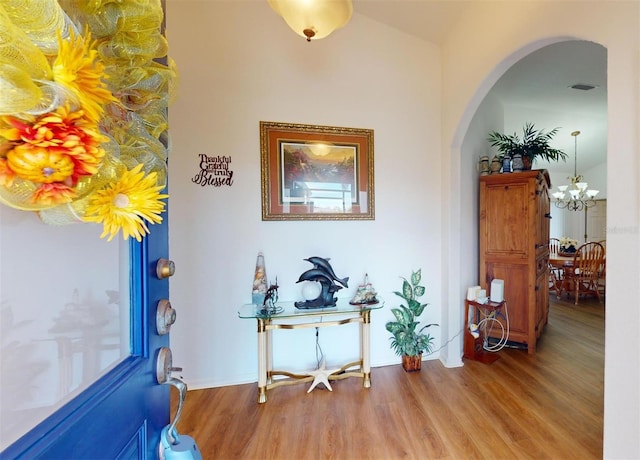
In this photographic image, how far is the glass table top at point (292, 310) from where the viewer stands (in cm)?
199

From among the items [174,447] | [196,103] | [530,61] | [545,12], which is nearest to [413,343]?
[174,447]

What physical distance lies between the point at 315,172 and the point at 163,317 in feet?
5.94

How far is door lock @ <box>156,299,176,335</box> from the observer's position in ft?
2.31

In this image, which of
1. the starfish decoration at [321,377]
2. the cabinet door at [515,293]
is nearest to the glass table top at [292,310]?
the starfish decoration at [321,377]

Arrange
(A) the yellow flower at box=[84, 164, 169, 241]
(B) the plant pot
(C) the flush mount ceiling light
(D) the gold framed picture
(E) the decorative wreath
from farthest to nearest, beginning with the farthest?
(B) the plant pot, (D) the gold framed picture, (C) the flush mount ceiling light, (A) the yellow flower at box=[84, 164, 169, 241], (E) the decorative wreath

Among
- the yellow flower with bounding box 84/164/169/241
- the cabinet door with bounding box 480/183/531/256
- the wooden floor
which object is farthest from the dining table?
the yellow flower with bounding box 84/164/169/241

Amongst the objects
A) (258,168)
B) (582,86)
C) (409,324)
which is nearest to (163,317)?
(258,168)

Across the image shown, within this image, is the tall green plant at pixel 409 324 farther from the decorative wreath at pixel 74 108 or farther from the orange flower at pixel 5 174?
the orange flower at pixel 5 174

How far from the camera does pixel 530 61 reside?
8.84 ft

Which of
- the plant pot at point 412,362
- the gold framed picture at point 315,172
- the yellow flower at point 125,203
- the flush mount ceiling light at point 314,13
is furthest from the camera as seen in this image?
the plant pot at point 412,362

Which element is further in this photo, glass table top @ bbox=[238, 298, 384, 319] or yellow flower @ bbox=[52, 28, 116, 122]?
glass table top @ bbox=[238, 298, 384, 319]

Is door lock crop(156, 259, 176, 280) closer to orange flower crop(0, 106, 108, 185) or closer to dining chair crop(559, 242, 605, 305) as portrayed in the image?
orange flower crop(0, 106, 108, 185)

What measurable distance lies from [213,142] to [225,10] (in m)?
1.06

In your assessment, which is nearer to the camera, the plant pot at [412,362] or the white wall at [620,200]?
the white wall at [620,200]
